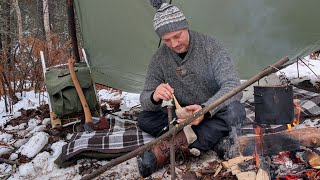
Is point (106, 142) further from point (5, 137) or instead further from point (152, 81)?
point (5, 137)

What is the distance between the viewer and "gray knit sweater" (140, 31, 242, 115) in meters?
2.53

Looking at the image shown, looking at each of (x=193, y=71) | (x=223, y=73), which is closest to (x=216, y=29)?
(x=193, y=71)

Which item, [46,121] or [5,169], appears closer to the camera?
[5,169]

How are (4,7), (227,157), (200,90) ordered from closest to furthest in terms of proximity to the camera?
(227,157) → (200,90) → (4,7)

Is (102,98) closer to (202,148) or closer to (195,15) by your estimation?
(195,15)

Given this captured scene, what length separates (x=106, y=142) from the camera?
2.75m

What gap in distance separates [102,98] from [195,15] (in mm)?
1892

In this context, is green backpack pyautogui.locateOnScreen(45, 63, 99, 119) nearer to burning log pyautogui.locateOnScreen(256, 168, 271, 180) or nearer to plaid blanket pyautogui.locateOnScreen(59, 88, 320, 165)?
plaid blanket pyautogui.locateOnScreen(59, 88, 320, 165)

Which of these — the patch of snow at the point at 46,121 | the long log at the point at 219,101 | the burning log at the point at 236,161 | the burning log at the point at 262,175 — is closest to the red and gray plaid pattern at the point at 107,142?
the patch of snow at the point at 46,121

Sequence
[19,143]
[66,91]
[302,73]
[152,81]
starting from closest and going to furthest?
[152,81] < [19,143] < [66,91] < [302,73]

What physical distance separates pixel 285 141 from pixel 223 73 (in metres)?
0.59

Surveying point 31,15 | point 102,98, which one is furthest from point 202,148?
point 31,15

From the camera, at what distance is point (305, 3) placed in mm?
3502

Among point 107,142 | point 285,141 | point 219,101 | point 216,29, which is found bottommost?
point 107,142
